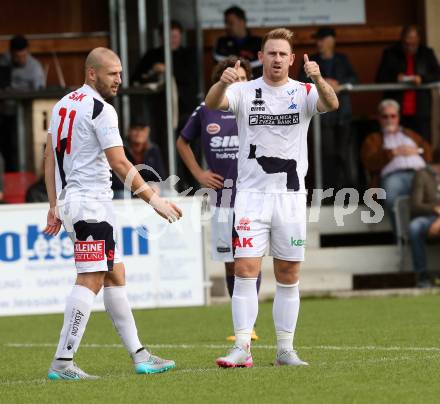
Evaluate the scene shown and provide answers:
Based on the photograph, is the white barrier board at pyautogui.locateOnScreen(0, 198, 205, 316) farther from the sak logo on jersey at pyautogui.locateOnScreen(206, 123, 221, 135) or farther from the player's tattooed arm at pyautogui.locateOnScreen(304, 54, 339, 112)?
the player's tattooed arm at pyautogui.locateOnScreen(304, 54, 339, 112)

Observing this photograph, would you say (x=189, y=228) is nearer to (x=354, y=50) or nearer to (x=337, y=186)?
(x=337, y=186)

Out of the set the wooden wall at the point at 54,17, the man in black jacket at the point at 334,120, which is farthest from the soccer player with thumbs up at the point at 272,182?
the wooden wall at the point at 54,17

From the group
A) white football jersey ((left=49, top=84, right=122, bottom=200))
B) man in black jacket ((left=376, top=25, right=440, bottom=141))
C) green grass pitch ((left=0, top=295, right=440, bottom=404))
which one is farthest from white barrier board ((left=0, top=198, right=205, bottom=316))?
white football jersey ((left=49, top=84, right=122, bottom=200))

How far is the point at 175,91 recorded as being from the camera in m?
16.3

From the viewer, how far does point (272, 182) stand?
881 centimetres

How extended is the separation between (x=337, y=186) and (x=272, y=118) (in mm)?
8788

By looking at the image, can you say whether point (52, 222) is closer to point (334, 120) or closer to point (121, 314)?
point (121, 314)

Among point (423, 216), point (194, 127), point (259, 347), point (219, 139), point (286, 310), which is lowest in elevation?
point (259, 347)

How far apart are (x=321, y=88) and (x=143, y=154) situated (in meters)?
7.64

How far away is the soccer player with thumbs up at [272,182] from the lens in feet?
28.7

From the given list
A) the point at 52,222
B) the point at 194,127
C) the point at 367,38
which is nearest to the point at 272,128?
the point at 52,222

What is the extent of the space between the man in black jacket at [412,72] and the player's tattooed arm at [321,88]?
8.97 meters

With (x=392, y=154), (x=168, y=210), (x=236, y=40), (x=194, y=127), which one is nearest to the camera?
(x=168, y=210)

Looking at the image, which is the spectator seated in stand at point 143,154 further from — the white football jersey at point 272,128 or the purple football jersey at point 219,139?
the white football jersey at point 272,128
